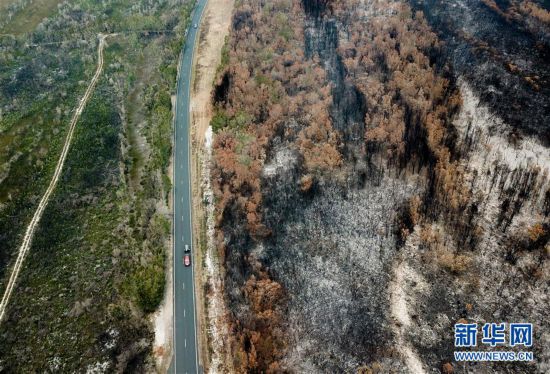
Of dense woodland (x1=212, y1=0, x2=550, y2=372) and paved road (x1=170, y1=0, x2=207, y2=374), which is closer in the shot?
paved road (x1=170, y1=0, x2=207, y2=374)

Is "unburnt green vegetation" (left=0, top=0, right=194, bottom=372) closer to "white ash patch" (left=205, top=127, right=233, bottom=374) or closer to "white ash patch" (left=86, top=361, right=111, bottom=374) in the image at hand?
"white ash patch" (left=86, top=361, right=111, bottom=374)

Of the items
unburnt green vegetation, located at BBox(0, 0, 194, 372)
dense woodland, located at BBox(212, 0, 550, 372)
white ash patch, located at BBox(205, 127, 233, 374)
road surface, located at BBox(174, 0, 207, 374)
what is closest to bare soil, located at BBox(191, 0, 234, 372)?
white ash patch, located at BBox(205, 127, 233, 374)

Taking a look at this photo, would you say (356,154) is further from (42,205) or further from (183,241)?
(42,205)

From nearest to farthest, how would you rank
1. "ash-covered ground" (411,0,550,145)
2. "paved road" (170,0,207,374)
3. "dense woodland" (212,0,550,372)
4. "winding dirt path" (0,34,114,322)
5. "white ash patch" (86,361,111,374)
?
"white ash patch" (86,361,111,374)
"paved road" (170,0,207,374)
"dense woodland" (212,0,550,372)
"winding dirt path" (0,34,114,322)
"ash-covered ground" (411,0,550,145)

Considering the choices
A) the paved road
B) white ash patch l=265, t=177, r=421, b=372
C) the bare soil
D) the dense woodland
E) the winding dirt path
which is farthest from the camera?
the winding dirt path

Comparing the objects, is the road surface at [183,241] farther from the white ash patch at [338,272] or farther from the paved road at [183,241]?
the white ash patch at [338,272]

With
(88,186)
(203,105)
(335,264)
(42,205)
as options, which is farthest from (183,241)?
(203,105)

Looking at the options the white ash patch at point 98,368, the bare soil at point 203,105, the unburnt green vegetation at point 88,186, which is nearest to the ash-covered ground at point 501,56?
the bare soil at point 203,105
